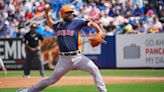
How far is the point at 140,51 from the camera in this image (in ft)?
85.4

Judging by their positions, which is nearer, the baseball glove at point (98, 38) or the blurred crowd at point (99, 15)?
the baseball glove at point (98, 38)

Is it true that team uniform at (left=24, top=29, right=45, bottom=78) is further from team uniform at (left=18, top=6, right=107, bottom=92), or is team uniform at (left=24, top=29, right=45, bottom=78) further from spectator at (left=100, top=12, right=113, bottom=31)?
team uniform at (left=18, top=6, right=107, bottom=92)

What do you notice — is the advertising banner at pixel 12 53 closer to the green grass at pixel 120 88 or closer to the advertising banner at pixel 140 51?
the advertising banner at pixel 140 51

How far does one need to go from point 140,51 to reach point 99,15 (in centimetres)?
352

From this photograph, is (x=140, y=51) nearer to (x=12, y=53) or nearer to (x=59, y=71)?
(x=12, y=53)

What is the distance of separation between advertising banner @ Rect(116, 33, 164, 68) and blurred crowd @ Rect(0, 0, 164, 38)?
0.62m

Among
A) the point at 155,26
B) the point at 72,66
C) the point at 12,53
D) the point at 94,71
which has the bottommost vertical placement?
the point at 12,53

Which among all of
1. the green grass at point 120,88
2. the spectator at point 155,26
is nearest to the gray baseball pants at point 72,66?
the green grass at point 120,88

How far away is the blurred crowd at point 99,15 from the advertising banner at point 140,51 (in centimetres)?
62

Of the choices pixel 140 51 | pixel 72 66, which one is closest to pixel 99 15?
pixel 140 51

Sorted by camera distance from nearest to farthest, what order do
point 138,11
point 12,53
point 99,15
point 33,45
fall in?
point 33,45 → point 12,53 → point 138,11 → point 99,15

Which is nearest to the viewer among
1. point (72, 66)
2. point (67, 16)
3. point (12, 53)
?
point (72, 66)

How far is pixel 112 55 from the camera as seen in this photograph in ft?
86.3

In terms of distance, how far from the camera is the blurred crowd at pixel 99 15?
1061 inches
